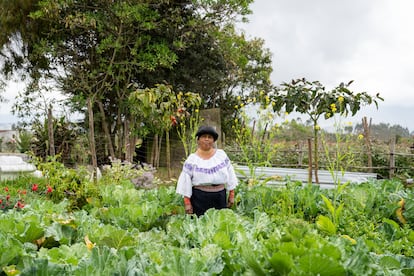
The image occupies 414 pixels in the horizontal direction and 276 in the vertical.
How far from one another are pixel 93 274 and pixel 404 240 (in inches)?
80.1

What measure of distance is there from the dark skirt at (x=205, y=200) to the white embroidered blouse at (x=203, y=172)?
0.25ft

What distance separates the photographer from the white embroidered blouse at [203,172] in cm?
351

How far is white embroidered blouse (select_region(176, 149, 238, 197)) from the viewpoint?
3.51 meters

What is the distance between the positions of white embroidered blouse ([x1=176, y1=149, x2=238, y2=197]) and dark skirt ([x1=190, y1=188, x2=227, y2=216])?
0.08 m

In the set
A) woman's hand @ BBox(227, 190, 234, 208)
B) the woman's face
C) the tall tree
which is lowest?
woman's hand @ BBox(227, 190, 234, 208)

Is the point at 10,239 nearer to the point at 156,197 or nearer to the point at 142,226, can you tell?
the point at 142,226

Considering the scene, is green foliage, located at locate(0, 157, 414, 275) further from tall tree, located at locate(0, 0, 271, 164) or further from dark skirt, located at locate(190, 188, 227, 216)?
tall tree, located at locate(0, 0, 271, 164)

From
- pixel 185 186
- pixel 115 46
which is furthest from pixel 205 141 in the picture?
pixel 115 46

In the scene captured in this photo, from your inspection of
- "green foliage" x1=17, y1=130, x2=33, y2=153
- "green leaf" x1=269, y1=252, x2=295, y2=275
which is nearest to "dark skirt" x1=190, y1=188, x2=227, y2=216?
"green leaf" x1=269, y1=252, x2=295, y2=275

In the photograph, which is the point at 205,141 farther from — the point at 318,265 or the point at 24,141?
the point at 24,141

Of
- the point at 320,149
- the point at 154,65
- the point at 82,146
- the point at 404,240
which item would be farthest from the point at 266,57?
the point at 404,240

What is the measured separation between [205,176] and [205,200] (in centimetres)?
21

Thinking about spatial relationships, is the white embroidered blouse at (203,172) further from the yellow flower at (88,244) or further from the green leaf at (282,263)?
the green leaf at (282,263)

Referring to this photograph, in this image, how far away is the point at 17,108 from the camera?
1049 cm
